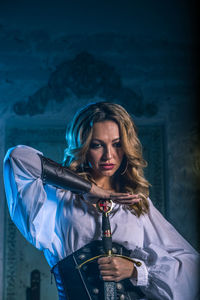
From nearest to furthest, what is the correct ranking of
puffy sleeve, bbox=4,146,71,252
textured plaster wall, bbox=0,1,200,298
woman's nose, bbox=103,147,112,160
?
puffy sleeve, bbox=4,146,71,252 < woman's nose, bbox=103,147,112,160 < textured plaster wall, bbox=0,1,200,298

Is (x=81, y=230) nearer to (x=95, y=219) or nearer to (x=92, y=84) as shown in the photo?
(x=95, y=219)

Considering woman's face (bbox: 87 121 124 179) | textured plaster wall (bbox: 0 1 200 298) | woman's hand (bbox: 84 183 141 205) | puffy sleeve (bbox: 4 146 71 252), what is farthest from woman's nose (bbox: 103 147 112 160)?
textured plaster wall (bbox: 0 1 200 298)

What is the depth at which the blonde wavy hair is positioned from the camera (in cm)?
169

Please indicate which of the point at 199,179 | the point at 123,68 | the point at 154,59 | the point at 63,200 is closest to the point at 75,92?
the point at 123,68

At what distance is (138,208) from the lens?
1.67 m

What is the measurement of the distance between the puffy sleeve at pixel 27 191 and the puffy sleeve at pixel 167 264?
44 centimetres

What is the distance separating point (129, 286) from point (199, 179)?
146 cm

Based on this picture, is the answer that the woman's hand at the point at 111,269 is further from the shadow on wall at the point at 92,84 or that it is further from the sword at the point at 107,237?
the shadow on wall at the point at 92,84

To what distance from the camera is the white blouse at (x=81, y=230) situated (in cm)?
142

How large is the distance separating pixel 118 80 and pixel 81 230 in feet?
5.09

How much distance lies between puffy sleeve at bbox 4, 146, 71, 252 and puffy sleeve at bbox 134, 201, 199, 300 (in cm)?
44

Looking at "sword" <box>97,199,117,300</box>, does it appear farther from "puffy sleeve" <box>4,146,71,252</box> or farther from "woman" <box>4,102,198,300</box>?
"puffy sleeve" <box>4,146,71,252</box>

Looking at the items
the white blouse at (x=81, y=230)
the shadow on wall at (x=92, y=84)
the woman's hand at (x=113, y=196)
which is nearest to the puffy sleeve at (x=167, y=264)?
the white blouse at (x=81, y=230)

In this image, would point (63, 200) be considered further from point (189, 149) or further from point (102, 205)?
point (189, 149)
